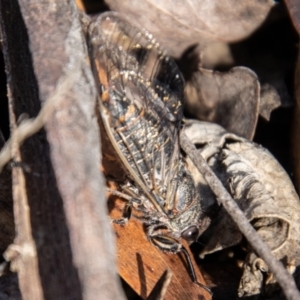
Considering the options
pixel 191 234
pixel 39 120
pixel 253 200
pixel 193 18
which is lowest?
pixel 191 234

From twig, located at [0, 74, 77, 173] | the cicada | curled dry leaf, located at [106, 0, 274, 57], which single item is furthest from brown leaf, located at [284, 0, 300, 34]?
twig, located at [0, 74, 77, 173]

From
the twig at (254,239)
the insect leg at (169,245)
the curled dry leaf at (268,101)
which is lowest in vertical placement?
the insect leg at (169,245)

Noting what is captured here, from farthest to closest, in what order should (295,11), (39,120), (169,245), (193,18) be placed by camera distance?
(193,18) → (295,11) → (169,245) → (39,120)

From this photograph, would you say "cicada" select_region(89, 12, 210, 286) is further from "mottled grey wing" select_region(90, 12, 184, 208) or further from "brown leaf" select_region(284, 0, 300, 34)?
"brown leaf" select_region(284, 0, 300, 34)

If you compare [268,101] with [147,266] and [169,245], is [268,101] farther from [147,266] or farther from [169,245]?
[147,266]

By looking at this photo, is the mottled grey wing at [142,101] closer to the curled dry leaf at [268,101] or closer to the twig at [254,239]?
the curled dry leaf at [268,101]

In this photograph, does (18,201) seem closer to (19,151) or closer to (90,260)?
(19,151)

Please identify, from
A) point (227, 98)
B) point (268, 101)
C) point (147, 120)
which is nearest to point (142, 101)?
point (147, 120)

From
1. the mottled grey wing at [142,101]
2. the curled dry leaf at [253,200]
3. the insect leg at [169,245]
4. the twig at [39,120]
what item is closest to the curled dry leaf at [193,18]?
the mottled grey wing at [142,101]
